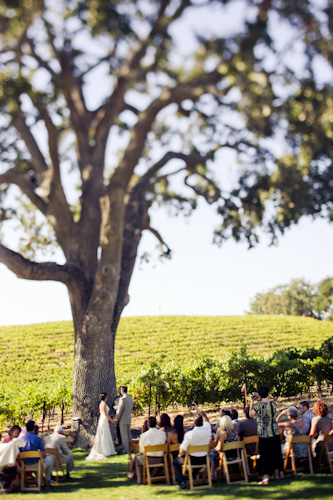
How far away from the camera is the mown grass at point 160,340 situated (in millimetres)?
31359

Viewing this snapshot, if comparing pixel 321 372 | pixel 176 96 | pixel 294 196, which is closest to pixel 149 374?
pixel 321 372

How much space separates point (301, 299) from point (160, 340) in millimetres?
69440

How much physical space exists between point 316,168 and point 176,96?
4660 mm

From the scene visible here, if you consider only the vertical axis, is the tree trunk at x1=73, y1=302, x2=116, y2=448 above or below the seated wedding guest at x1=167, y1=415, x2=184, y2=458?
above

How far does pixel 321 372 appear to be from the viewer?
19141 millimetres

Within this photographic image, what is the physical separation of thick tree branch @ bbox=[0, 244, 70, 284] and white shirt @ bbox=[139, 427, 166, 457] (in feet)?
19.5

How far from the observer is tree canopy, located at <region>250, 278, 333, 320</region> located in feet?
309

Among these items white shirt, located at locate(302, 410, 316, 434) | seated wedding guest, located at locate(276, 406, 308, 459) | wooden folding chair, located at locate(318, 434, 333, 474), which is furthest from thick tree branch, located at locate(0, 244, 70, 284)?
wooden folding chair, located at locate(318, 434, 333, 474)

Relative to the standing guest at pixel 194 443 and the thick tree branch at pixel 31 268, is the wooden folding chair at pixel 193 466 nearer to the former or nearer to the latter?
the standing guest at pixel 194 443

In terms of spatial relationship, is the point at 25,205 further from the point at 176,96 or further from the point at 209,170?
the point at 176,96

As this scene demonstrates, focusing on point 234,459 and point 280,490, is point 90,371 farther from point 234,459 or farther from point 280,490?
point 280,490

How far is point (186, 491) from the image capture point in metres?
8.23

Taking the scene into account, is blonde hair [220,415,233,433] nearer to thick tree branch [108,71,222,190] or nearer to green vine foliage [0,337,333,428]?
thick tree branch [108,71,222,190]

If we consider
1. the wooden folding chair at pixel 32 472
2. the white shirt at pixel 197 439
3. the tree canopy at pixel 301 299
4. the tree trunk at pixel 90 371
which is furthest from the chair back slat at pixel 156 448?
the tree canopy at pixel 301 299
